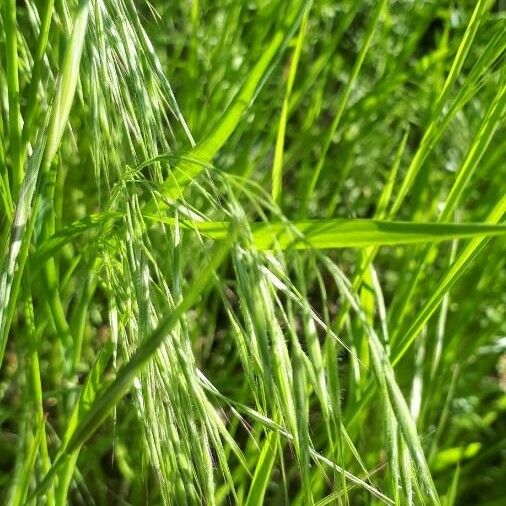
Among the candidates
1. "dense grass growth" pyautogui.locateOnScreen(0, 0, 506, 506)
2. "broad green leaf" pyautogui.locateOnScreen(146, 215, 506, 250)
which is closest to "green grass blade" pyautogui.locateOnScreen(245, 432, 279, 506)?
"dense grass growth" pyautogui.locateOnScreen(0, 0, 506, 506)

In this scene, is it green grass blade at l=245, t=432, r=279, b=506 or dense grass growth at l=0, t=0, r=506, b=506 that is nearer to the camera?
dense grass growth at l=0, t=0, r=506, b=506

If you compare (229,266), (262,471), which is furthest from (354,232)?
(229,266)

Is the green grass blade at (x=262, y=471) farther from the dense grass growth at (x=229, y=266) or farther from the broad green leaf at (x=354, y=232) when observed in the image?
the broad green leaf at (x=354, y=232)

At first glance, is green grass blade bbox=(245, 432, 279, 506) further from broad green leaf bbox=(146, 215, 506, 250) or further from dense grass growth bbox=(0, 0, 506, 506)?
broad green leaf bbox=(146, 215, 506, 250)

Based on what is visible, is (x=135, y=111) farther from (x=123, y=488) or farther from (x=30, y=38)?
(x=123, y=488)

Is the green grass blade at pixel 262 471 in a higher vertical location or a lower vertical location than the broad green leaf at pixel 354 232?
lower

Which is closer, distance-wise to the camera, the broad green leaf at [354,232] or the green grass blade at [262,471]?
the broad green leaf at [354,232]

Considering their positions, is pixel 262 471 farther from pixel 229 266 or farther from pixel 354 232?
pixel 229 266

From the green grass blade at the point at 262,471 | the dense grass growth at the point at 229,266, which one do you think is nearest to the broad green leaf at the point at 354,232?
the dense grass growth at the point at 229,266

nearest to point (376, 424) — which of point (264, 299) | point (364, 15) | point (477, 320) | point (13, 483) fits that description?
point (477, 320)
